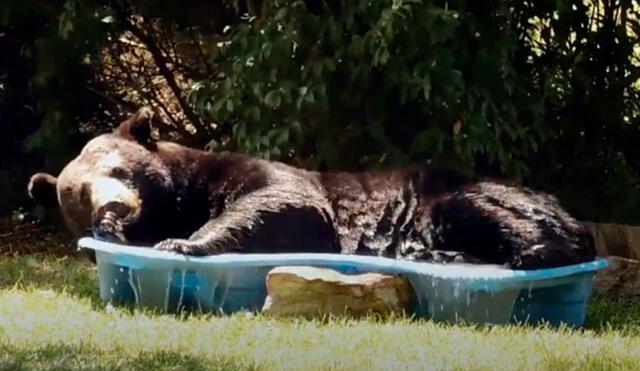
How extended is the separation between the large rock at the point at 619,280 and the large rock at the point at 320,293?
1864mm

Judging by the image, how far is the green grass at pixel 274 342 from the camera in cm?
485

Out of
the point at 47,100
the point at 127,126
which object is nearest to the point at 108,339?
the point at 127,126

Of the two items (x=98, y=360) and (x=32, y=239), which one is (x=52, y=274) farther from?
(x=98, y=360)

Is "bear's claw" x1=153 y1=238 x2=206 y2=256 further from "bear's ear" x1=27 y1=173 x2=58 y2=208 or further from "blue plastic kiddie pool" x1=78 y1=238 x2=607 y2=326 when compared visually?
"bear's ear" x1=27 y1=173 x2=58 y2=208

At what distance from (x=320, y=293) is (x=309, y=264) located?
0.31 meters

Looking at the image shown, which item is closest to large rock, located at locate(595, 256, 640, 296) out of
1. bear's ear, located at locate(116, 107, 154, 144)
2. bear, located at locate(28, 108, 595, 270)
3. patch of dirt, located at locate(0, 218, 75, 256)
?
bear, located at locate(28, 108, 595, 270)

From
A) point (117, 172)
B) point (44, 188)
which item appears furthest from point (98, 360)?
point (44, 188)

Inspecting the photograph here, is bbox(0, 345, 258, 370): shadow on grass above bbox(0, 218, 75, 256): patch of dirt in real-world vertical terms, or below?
above

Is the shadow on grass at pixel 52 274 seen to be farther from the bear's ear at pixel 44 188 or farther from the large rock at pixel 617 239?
the large rock at pixel 617 239

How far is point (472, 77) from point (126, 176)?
228 cm

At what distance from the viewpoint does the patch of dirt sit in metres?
9.12

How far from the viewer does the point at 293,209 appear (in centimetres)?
670

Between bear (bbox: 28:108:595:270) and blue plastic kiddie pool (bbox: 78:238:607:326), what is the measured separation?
0.11 m

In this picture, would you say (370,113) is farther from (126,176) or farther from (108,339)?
(108,339)
